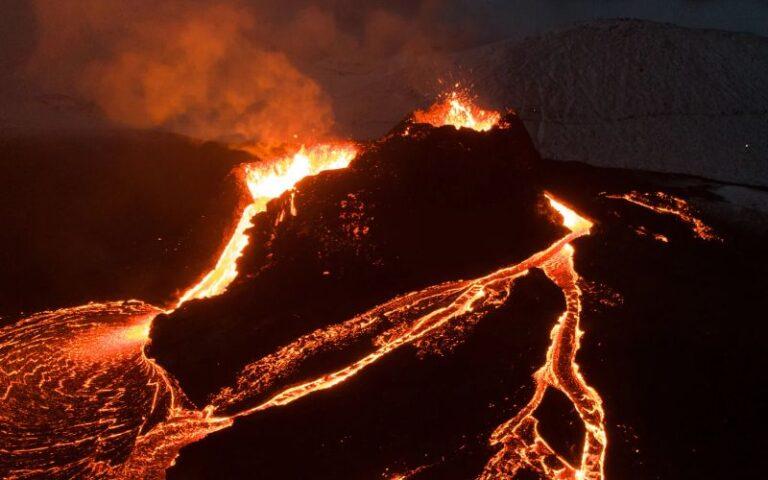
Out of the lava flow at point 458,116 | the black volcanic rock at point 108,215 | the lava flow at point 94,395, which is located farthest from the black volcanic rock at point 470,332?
the black volcanic rock at point 108,215

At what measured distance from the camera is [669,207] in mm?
8023

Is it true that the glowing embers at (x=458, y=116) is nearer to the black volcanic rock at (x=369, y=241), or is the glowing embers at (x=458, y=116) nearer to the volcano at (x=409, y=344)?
the volcano at (x=409, y=344)

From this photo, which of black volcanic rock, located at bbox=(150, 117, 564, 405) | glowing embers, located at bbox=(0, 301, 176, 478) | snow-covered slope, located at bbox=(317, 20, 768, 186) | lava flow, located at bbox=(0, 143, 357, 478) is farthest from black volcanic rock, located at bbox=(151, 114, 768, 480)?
snow-covered slope, located at bbox=(317, 20, 768, 186)

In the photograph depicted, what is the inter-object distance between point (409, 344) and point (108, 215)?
229 inches

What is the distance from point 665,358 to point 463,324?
176 centimetres

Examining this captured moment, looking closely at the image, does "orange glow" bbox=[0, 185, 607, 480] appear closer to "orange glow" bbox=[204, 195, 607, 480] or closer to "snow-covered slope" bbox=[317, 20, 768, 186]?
"orange glow" bbox=[204, 195, 607, 480]

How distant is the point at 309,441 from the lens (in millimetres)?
3611

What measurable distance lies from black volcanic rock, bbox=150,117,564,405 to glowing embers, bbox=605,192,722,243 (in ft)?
7.24

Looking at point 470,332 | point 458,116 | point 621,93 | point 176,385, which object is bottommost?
point 470,332

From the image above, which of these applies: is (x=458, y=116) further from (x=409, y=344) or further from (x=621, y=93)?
(x=621, y=93)

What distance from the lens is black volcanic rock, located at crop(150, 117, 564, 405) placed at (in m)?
4.48

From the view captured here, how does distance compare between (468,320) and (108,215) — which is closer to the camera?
(468,320)

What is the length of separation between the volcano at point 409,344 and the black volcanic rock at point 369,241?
21 mm

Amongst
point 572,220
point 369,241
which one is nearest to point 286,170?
point 369,241
